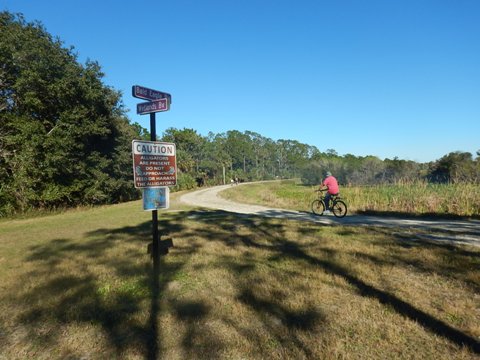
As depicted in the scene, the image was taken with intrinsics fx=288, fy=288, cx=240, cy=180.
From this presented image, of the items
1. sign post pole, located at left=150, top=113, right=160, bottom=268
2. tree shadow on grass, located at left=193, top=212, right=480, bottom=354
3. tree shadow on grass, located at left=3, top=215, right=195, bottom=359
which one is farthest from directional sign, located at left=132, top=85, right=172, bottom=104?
tree shadow on grass, located at left=193, top=212, right=480, bottom=354

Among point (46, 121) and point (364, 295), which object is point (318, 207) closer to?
point (364, 295)

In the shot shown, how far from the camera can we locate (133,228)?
11336 millimetres

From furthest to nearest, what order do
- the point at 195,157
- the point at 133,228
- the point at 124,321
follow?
the point at 195,157 → the point at 133,228 → the point at 124,321

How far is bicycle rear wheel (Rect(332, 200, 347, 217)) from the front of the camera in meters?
12.9

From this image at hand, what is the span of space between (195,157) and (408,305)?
77.7 m

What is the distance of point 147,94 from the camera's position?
525 centimetres

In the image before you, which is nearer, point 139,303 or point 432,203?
point 139,303

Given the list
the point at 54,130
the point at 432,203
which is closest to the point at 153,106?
the point at 432,203

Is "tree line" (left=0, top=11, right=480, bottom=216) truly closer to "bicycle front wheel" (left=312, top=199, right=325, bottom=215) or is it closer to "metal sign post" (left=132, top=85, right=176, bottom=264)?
"bicycle front wheel" (left=312, top=199, right=325, bottom=215)

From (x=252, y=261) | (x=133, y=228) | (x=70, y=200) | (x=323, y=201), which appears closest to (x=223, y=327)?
(x=252, y=261)

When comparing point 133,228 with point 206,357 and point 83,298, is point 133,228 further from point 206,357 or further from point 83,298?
point 206,357

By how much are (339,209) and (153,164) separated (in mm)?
10098

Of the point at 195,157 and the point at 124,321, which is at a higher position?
the point at 195,157

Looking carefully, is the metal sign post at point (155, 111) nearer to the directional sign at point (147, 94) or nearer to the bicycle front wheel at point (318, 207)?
the directional sign at point (147, 94)
